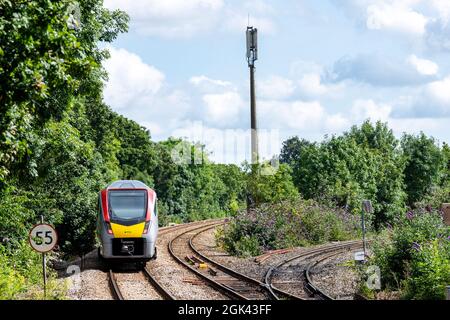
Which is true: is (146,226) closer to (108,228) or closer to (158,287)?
(108,228)

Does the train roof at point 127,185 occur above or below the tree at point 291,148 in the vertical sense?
below

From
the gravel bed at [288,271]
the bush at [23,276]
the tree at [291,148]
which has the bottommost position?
the gravel bed at [288,271]

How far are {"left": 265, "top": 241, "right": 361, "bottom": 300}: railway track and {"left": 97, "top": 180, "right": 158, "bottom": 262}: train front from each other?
13.2ft

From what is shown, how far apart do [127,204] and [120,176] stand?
4667 cm

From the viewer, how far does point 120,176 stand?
234 feet

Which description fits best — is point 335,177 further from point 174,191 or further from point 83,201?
point 174,191

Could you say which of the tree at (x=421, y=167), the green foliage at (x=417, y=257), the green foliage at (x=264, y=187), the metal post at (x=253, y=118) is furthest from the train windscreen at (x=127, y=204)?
the tree at (x=421, y=167)

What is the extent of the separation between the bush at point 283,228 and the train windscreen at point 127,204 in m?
6.87

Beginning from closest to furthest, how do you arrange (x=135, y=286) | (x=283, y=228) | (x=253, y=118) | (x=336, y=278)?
(x=135, y=286) < (x=336, y=278) < (x=283, y=228) < (x=253, y=118)

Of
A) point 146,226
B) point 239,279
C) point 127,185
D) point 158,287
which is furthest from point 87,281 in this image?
point 239,279

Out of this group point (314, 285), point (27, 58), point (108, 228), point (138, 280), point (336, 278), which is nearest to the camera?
point (27, 58)

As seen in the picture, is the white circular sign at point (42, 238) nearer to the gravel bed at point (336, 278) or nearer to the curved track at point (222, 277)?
the curved track at point (222, 277)

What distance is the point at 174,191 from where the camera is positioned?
84.7 meters

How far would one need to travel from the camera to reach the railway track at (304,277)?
1952 centimetres
